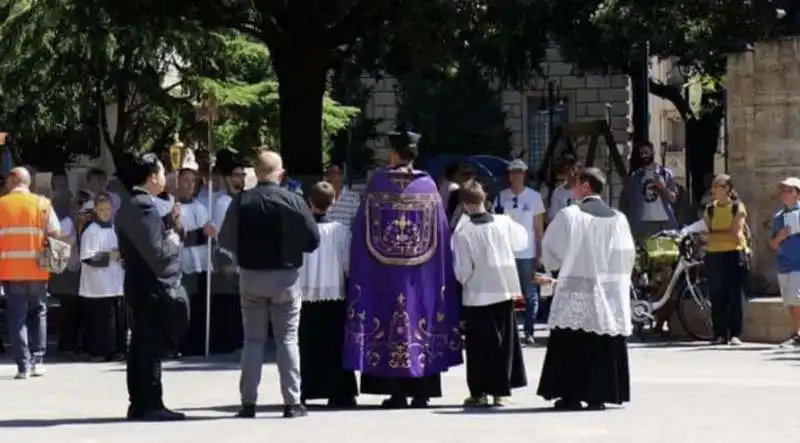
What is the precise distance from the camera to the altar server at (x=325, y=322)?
1469 cm

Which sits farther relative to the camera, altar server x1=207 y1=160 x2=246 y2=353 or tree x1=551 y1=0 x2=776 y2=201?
tree x1=551 y1=0 x2=776 y2=201

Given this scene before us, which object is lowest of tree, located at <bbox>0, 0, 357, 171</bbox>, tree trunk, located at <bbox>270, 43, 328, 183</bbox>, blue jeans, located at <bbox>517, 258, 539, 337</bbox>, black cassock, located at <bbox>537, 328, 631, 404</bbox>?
black cassock, located at <bbox>537, 328, 631, 404</bbox>

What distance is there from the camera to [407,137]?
48.0 feet

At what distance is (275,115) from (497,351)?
24145 mm

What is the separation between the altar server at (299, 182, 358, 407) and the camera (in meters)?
14.7

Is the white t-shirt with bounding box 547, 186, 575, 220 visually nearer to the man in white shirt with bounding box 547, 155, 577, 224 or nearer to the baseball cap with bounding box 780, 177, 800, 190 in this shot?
the man in white shirt with bounding box 547, 155, 577, 224

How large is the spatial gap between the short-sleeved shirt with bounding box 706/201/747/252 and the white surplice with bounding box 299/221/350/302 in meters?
6.14

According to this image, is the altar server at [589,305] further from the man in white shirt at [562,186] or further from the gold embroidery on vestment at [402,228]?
the man in white shirt at [562,186]

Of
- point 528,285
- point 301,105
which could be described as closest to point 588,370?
point 528,285

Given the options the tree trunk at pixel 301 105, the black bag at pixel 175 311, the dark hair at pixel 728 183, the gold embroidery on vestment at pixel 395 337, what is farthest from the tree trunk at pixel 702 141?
the black bag at pixel 175 311

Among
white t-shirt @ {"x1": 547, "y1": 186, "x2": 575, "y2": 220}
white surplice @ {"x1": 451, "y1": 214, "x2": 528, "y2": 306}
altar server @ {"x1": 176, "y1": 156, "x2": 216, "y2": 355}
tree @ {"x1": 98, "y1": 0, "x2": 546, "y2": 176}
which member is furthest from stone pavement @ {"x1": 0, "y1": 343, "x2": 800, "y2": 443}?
tree @ {"x1": 98, "y1": 0, "x2": 546, "y2": 176}

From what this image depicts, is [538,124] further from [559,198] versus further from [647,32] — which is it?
[559,198]

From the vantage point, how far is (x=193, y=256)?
66.9 ft

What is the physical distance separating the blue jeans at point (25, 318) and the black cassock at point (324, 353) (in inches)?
145
